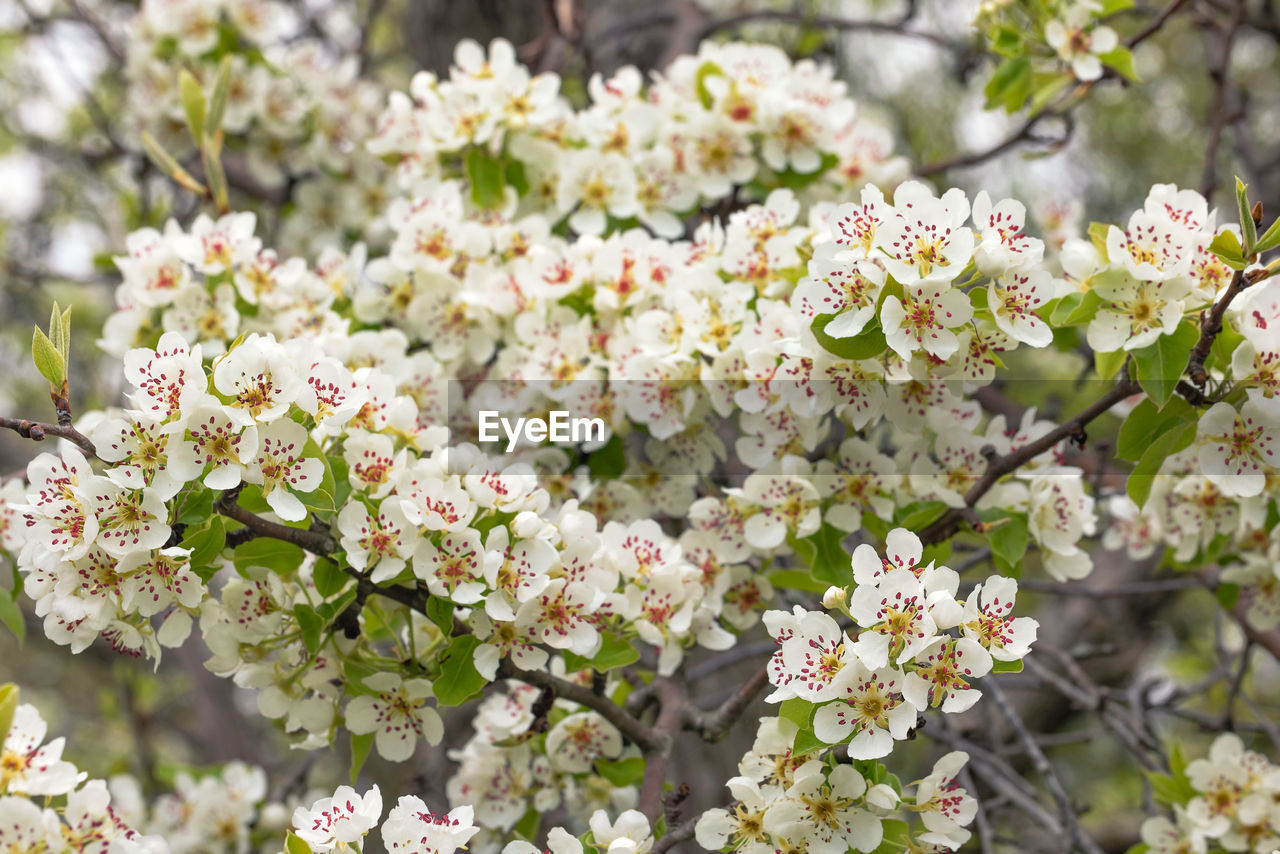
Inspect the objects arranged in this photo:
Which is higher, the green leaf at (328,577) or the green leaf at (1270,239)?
the green leaf at (1270,239)

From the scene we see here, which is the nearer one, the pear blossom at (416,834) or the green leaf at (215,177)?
the pear blossom at (416,834)

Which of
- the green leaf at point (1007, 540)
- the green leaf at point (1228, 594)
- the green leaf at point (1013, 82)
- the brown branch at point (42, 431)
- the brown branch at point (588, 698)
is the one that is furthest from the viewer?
the green leaf at point (1013, 82)

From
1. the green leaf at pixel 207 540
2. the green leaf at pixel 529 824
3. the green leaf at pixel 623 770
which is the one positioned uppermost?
the green leaf at pixel 207 540

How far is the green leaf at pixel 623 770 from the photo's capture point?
1.93 m

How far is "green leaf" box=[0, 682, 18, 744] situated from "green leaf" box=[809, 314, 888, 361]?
121 centimetres

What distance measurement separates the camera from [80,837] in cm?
151

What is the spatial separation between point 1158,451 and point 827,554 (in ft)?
1.80

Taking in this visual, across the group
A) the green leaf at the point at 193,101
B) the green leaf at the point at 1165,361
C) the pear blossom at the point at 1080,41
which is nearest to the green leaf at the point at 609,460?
the green leaf at the point at 1165,361

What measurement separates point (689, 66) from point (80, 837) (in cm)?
204

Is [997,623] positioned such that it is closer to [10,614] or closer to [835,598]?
[835,598]

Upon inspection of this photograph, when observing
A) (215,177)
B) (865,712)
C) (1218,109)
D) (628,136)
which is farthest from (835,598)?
(1218,109)

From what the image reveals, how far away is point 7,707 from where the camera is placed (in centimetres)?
143

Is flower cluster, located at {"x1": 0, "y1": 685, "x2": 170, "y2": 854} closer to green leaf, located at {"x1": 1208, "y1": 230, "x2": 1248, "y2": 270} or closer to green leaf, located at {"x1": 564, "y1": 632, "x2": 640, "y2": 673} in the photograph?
green leaf, located at {"x1": 564, "y1": 632, "x2": 640, "y2": 673}

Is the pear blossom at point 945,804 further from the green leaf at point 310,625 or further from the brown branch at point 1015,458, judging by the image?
the green leaf at point 310,625
